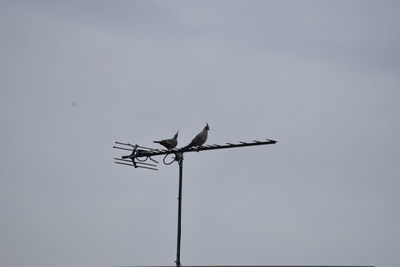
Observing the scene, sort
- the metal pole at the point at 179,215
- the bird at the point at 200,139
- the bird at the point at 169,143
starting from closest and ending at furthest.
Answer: the metal pole at the point at 179,215, the bird at the point at 200,139, the bird at the point at 169,143

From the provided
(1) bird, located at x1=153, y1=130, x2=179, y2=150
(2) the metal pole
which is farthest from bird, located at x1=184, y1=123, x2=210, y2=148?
(2) the metal pole

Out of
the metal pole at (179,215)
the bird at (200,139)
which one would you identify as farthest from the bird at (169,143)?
the metal pole at (179,215)

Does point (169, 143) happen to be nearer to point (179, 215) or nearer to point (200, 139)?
point (200, 139)

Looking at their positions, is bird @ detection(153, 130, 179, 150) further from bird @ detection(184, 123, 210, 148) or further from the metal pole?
the metal pole

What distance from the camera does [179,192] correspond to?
10641 mm

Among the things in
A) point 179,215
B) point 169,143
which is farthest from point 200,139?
point 179,215

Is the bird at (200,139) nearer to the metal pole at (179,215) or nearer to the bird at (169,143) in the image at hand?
the bird at (169,143)

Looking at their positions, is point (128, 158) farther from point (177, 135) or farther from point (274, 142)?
point (274, 142)

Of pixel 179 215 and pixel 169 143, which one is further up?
pixel 169 143

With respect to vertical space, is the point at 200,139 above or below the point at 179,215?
above

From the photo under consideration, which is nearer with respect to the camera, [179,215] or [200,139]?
[179,215]

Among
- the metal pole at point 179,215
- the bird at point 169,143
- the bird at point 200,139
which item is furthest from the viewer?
the bird at point 169,143

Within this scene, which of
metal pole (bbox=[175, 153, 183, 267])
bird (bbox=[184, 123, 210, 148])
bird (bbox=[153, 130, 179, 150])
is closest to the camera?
metal pole (bbox=[175, 153, 183, 267])

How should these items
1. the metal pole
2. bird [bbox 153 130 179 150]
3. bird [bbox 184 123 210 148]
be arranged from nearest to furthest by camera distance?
the metal pole < bird [bbox 184 123 210 148] < bird [bbox 153 130 179 150]
